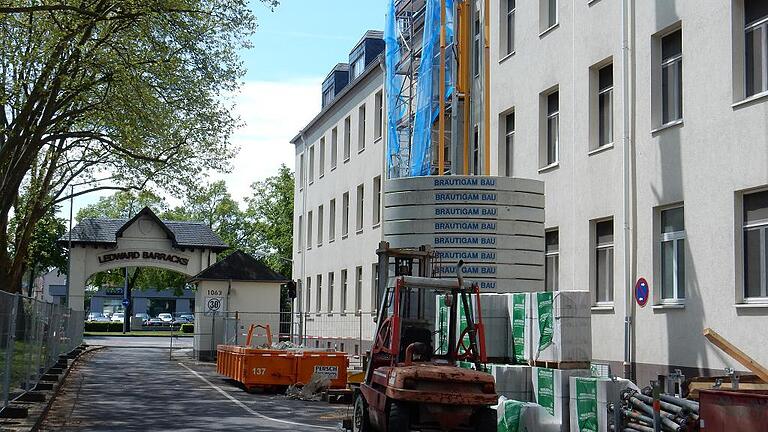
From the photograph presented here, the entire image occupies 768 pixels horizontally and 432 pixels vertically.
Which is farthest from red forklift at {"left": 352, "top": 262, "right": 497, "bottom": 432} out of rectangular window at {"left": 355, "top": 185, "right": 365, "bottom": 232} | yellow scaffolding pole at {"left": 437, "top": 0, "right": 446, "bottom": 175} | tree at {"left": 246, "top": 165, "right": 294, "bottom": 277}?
tree at {"left": 246, "top": 165, "right": 294, "bottom": 277}

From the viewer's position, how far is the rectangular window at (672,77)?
18.4 meters

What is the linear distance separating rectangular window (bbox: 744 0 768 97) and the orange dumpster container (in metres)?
Result: 13.4

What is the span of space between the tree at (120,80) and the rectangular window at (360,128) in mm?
10037

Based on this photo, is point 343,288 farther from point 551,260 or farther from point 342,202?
point 551,260

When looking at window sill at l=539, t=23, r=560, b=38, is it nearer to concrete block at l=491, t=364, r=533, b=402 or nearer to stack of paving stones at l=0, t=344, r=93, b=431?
concrete block at l=491, t=364, r=533, b=402

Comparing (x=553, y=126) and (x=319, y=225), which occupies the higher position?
(x=553, y=126)

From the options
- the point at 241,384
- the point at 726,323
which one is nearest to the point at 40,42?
the point at 241,384

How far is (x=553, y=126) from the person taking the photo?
23.6 m

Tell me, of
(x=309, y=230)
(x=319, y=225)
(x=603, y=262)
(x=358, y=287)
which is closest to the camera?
(x=603, y=262)

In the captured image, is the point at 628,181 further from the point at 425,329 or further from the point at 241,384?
the point at 241,384

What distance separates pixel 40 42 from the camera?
26.3 m

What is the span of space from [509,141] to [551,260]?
14.0 feet

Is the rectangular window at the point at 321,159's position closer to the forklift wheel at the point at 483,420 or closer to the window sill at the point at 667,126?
the window sill at the point at 667,126

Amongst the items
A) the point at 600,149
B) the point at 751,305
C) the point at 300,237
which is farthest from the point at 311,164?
the point at 751,305
